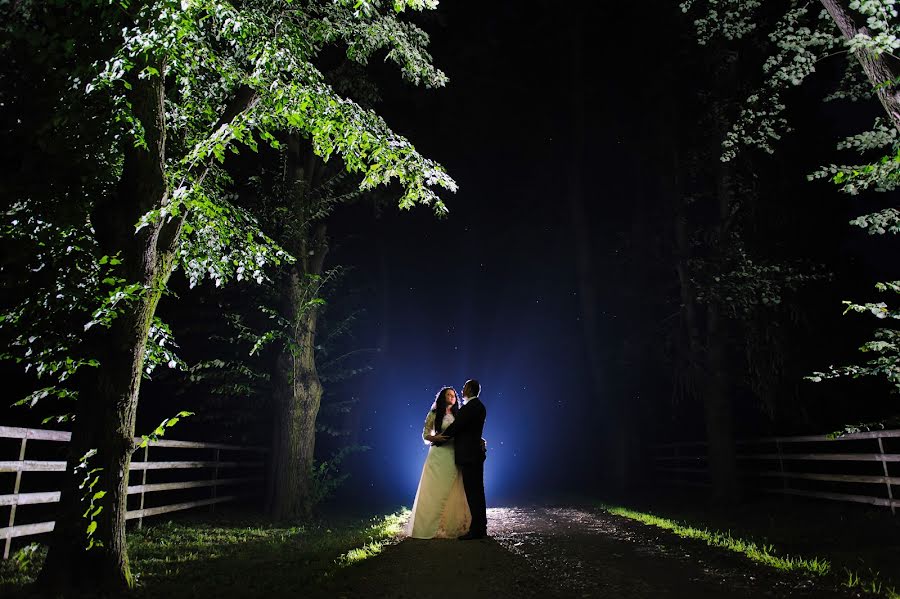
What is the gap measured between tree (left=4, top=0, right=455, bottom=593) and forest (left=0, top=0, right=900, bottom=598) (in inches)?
1.2

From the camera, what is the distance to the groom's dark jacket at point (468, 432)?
803 centimetres

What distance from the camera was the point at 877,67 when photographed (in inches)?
211

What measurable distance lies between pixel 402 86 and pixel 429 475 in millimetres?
8995

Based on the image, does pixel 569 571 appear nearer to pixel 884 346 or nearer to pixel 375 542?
pixel 375 542

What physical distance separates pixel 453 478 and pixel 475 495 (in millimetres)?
449

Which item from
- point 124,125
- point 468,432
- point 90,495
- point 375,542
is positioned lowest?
point 375,542

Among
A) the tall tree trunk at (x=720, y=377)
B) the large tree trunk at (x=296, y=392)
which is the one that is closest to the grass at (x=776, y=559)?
the tall tree trunk at (x=720, y=377)

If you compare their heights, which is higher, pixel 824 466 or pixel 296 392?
pixel 296 392

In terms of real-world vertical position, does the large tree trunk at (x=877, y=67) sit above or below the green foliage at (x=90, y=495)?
above

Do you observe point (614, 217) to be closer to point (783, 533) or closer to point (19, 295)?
point (783, 533)

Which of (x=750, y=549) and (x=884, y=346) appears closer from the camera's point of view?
(x=884, y=346)

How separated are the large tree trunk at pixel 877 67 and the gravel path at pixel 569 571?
13.7 ft

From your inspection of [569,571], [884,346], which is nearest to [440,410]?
[569,571]

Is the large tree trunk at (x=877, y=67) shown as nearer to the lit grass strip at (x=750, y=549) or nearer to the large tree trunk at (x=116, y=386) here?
the lit grass strip at (x=750, y=549)
